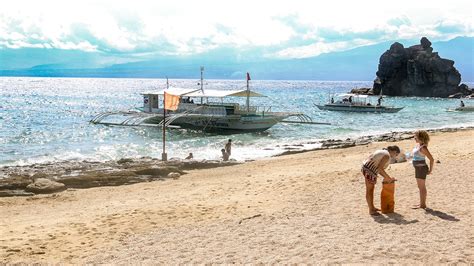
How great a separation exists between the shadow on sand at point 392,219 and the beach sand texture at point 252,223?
2 cm

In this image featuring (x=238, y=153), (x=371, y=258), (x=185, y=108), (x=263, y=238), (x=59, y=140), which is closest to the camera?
(x=371, y=258)

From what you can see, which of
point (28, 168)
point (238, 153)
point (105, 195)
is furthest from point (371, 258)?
point (238, 153)

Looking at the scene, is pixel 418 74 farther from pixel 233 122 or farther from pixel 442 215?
pixel 442 215

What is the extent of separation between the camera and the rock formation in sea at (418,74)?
135 meters

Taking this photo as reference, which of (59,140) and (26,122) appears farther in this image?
(26,122)

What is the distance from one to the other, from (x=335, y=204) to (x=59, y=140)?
32277mm

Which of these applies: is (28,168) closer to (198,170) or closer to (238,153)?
(198,170)

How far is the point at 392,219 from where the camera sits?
35.3 feet

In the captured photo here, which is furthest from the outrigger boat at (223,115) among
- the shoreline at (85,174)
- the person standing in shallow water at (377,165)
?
the person standing in shallow water at (377,165)

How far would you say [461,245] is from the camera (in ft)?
29.1

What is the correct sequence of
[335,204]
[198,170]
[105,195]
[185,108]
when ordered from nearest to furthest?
[335,204] < [105,195] < [198,170] < [185,108]

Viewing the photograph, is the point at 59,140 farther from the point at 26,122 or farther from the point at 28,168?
the point at 26,122

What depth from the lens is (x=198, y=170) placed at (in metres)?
23.6

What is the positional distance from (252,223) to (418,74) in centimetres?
13583
